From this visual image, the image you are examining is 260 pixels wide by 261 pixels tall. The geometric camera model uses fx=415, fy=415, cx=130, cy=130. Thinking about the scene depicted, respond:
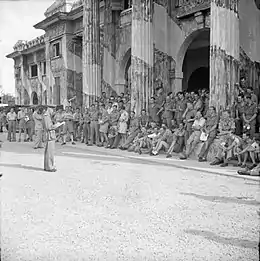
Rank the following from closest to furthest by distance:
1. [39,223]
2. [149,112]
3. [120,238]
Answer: [120,238], [39,223], [149,112]

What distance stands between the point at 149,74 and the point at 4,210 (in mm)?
11026

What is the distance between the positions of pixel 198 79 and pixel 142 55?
6.69m

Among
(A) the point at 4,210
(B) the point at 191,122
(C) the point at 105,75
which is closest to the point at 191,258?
(A) the point at 4,210

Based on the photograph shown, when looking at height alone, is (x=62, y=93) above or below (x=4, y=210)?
above

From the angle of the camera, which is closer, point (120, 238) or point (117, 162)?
point (120, 238)

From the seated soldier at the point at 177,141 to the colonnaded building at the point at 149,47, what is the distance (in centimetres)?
140

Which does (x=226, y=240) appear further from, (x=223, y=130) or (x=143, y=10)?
(x=143, y=10)

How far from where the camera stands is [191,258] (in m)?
4.13

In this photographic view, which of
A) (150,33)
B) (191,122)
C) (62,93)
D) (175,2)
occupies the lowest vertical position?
(191,122)

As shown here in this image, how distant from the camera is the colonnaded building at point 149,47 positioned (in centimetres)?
1255

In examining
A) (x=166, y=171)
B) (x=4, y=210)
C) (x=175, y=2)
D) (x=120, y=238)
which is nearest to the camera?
(x=120, y=238)

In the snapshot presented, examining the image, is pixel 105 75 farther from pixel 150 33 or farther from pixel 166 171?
pixel 166 171

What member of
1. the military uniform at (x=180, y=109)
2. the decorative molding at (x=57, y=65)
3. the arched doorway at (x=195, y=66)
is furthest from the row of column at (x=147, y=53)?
the decorative molding at (x=57, y=65)

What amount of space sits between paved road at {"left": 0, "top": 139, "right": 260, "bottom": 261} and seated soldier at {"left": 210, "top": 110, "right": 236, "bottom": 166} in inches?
61.0
